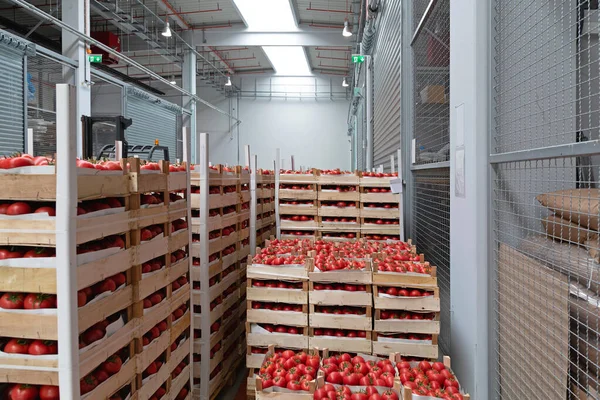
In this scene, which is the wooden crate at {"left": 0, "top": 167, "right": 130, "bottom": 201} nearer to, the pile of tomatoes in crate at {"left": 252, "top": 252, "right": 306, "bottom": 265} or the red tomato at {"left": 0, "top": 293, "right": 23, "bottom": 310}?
the red tomato at {"left": 0, "top": 293, "right": 23, "bottom": 310}

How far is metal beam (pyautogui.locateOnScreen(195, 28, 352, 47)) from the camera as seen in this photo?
14.3m

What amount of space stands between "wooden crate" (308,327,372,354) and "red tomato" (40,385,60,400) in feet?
6.85

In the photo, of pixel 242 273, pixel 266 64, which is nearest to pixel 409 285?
pixel 242 273

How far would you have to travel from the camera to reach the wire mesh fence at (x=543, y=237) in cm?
191

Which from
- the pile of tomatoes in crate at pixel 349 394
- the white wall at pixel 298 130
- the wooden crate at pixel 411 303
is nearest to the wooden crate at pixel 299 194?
the wooden crate at pixel 411 303

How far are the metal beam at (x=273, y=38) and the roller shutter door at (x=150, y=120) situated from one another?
2.57 meters

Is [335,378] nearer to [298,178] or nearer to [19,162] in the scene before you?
[19,162]

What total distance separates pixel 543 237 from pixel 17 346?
281 centimetres

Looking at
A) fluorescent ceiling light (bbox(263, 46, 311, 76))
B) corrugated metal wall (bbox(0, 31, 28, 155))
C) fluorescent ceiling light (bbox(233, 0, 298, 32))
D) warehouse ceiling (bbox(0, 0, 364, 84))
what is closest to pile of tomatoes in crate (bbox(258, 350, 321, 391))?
corrugated metal wall (bbox(0, 31, 28, 155))

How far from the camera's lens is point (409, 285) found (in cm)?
362

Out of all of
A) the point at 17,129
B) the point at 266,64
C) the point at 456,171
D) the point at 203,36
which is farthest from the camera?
the point at 266,64

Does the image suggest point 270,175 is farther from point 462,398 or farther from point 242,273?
point 462,398

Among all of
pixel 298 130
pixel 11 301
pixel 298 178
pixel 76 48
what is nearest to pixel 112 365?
pixel 11 301

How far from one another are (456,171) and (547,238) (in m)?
1.00
